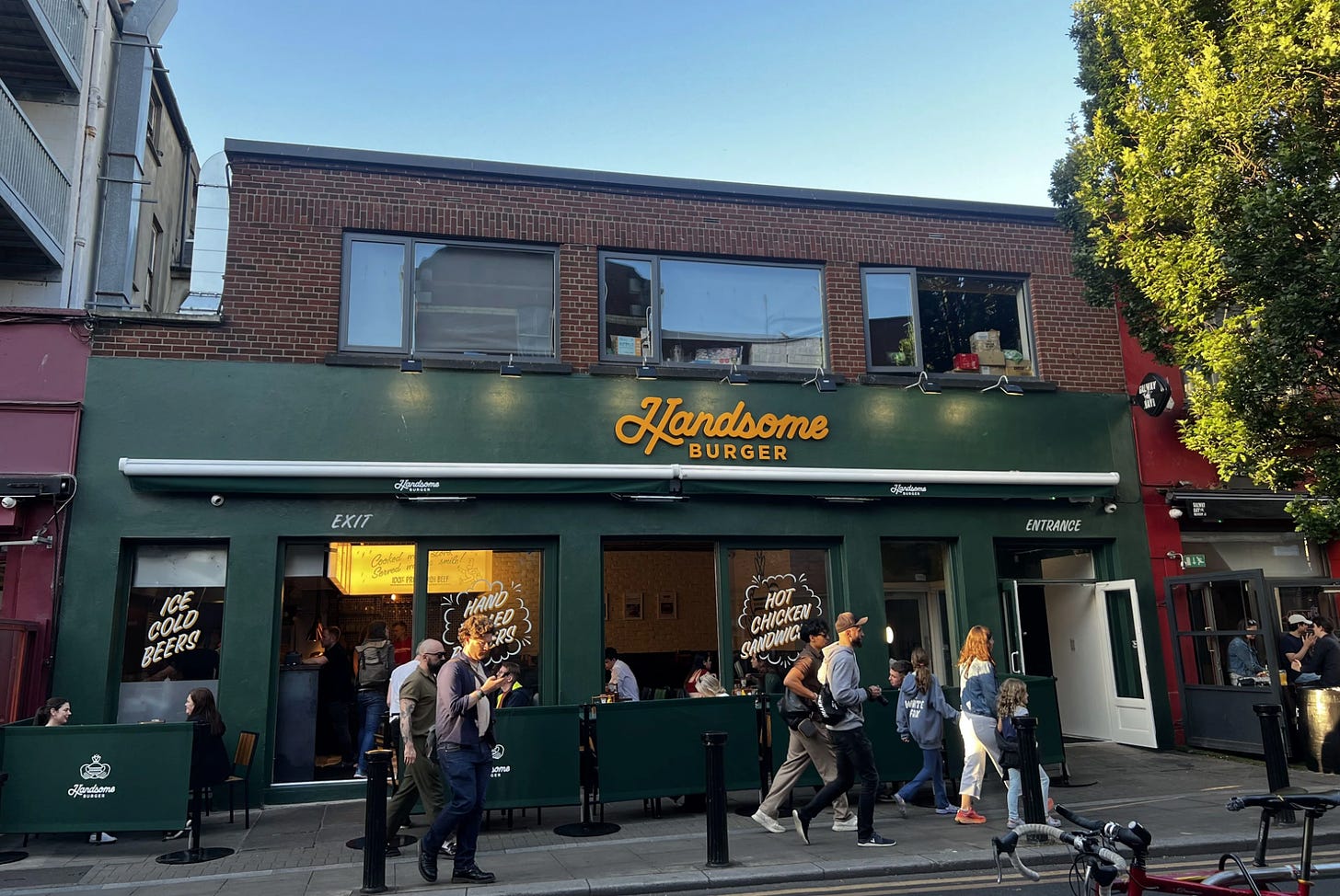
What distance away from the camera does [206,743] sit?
9.03m

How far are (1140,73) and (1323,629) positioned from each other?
6.59 metres

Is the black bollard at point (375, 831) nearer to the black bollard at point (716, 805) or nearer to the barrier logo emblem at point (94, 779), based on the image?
the black bollard at point (716, 805)

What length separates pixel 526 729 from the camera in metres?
8.92

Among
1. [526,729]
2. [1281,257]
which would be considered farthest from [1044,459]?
[526,729]

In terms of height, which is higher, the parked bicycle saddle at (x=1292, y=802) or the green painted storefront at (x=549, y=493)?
the green painted storefront at (x=549, y=493)

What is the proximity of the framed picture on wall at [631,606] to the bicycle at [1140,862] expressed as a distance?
792 cm

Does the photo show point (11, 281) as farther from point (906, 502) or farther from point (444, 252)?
point (906, 502)

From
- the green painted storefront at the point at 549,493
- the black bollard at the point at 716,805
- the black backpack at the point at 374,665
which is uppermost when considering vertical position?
the green painted storefront at the point at 549,493

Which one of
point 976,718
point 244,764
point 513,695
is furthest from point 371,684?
point 976,718

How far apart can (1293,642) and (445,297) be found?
11.3 m

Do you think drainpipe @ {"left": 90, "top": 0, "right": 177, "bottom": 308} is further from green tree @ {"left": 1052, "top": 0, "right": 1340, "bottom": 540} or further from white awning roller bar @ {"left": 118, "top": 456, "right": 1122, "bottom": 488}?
green tree @ {"left": 1052, "top": 0, "right": 1340, "bottom": 540}

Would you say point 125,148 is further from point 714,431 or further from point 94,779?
point 94,779

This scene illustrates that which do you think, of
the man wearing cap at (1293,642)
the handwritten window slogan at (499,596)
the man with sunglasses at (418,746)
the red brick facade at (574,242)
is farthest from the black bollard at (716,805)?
the man wearing cap at (1293,642)

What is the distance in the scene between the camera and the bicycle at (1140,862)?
3766mm
